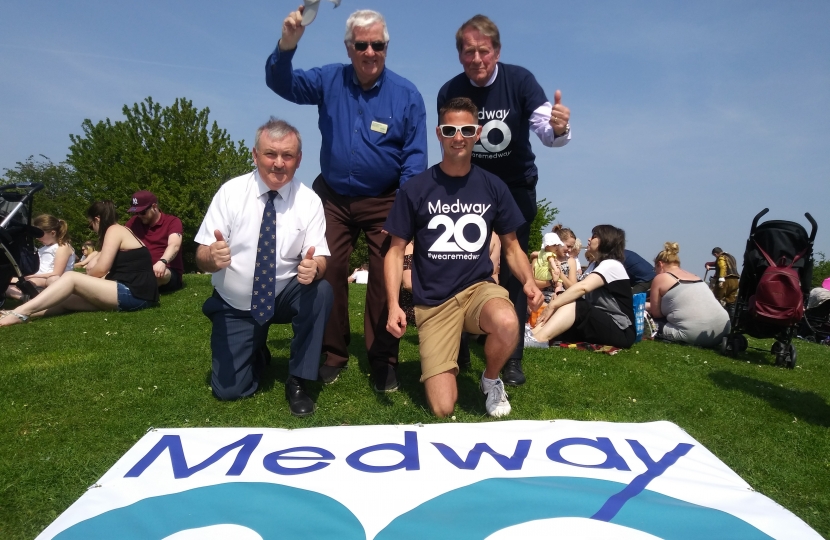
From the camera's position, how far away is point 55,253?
29.8 feet

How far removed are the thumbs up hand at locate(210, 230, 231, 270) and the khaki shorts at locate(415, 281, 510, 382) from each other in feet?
4.04

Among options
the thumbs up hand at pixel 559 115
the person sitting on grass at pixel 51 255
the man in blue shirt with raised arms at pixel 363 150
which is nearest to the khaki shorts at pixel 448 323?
the man in blue shirt with raised arms at pixel 363 150

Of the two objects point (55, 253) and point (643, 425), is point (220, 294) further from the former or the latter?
point (55, 253)

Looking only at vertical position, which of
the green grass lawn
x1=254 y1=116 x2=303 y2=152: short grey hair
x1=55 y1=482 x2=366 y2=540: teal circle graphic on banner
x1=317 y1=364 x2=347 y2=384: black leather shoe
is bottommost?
the green grass lawn

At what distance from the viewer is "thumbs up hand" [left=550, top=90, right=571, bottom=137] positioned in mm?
3903

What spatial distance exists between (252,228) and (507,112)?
6.48ft

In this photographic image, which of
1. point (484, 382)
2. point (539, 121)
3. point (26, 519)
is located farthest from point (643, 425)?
point (26, 519)

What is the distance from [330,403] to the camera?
12.8 feet

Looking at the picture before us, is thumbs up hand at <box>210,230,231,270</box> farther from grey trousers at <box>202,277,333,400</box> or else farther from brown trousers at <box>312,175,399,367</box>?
brown trousers at <box>312,175,399,367</box>

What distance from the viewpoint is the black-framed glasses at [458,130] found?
3.67 metres

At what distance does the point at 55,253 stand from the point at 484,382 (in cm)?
803

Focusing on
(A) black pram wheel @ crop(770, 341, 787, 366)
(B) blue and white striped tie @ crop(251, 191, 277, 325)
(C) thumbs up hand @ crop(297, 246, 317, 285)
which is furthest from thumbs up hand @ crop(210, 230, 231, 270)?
(A) black pram wheel @ crop(770, 341, 787, 366)

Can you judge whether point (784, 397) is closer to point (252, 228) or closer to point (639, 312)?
point (639, 312)

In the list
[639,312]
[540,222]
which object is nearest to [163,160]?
[540,222]
